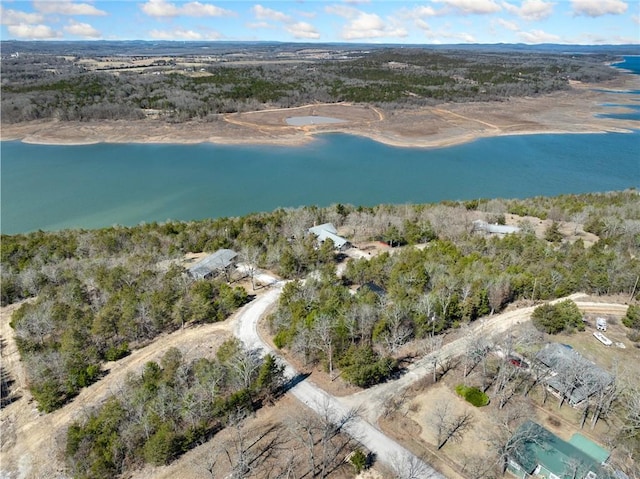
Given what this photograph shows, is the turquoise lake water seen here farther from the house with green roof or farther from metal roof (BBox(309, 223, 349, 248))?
the house with green roof

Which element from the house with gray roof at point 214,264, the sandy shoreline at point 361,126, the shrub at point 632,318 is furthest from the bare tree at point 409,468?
the sandy shoreline at point 361,126

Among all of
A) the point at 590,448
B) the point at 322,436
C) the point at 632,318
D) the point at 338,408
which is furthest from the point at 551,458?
the point at 632,318

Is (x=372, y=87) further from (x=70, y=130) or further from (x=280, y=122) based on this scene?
(x=70, y=130)

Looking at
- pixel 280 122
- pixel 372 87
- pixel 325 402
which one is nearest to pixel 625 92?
pixel 372 87

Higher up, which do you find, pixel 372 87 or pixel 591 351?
pixel 372 87

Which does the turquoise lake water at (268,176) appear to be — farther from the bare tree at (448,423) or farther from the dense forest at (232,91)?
the bare tree at (448,423)
